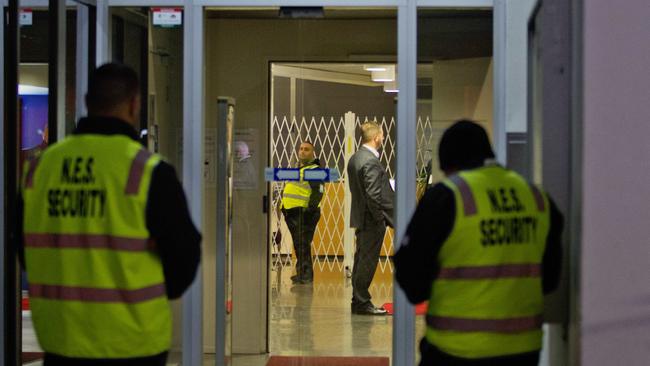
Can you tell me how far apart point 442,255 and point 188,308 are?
3.55 meters

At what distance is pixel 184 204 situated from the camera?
3.38 meters

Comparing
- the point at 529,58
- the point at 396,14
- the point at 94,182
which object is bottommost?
the point at 94,182

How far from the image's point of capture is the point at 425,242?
3.58m

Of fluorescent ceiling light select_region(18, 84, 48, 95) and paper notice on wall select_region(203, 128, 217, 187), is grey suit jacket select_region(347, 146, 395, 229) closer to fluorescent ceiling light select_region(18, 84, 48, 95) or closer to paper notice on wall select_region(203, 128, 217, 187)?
paper notice on wall select_region(203, 128, 217, 187)

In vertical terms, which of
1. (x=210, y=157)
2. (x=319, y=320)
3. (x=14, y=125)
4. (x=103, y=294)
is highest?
(x=14, y=125)

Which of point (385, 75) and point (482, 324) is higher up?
point (385, 75)

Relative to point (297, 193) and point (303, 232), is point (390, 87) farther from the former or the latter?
point (303, 232)

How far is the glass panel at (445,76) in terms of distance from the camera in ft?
22.3

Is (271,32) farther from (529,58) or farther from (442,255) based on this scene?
(442,255)

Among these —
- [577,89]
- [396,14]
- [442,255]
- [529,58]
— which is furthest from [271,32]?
[442,255]

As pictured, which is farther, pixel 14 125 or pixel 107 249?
pixel 14 125
